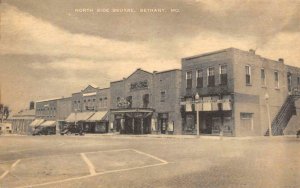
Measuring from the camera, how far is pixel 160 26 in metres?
9.54

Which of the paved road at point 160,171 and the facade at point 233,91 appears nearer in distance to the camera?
the paved road at point 160,171

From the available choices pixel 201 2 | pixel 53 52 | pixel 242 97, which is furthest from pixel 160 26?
pixel 242 97

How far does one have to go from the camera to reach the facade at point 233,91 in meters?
19.7

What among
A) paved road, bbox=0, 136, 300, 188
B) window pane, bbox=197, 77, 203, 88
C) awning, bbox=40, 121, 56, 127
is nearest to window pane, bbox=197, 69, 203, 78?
window pane, bbox=197, 77, 203, 88

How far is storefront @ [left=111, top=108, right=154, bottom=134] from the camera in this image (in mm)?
28906

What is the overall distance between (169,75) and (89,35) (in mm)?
17405

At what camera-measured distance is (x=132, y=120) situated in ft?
101

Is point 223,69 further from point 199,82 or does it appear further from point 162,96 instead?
point 162,96

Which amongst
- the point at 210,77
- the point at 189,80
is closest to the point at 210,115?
the point at 210,77

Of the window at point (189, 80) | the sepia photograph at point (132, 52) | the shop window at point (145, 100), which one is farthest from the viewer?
the shop window at point (145, 100)

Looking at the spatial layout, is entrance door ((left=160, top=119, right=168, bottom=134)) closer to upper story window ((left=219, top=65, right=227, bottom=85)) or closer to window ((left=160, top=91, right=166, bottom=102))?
window ((left=160, top=91, right=166, bottom=102))

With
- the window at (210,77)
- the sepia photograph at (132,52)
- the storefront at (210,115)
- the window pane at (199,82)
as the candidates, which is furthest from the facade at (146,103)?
the sepia photograph at (132,52)

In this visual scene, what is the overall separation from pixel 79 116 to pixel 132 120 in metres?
8.45

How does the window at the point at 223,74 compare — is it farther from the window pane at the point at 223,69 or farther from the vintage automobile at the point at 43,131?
the vintage automobile at the point at 43,131
